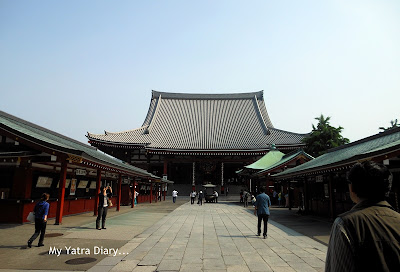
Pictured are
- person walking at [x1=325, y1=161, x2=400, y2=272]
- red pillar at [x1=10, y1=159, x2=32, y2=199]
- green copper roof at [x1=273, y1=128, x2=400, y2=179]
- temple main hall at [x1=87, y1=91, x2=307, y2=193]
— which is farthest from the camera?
temple main hall at [x1=87, y1=91, x2=307, y2=193]

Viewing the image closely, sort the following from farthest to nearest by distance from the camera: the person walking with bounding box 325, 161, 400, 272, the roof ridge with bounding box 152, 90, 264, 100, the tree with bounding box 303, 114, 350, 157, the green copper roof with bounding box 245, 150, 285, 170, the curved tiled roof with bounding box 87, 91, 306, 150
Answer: the roof ridge with bounding box 152, 90, 264, 100
the curved tiled roof with bounding box 87, 91, 306, 150
the tree with bounding box 303, 114, 350, 157
the green copper roof with bounding box 245, 150, 285, 170
the person walking with bounding box 325, 161, 400, 272

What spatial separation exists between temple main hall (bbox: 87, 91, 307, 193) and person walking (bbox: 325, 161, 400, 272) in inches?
1394

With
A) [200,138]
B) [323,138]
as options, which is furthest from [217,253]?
[200,138]

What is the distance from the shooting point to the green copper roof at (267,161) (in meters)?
30.1

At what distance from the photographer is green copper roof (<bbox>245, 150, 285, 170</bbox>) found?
98.6 ft

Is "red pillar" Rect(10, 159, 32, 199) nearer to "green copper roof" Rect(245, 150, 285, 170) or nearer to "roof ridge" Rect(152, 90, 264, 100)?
"green copper roof" Rect(245, 150, 285, 170)

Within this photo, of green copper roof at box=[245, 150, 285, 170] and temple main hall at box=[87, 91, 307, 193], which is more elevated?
temple main hall at box=[87, 91, 307, 193]

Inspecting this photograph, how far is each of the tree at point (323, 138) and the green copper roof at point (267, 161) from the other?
16.2 ft

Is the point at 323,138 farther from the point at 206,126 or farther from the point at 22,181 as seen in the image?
the point at 22,181

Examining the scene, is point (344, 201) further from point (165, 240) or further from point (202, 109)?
A: point (202, 109)

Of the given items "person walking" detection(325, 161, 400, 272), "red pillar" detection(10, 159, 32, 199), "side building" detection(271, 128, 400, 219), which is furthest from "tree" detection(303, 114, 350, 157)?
"person walking" detection(325, 161, 400, 272)

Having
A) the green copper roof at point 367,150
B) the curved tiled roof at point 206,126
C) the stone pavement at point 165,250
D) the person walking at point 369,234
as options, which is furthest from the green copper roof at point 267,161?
the person walking at point 369,234

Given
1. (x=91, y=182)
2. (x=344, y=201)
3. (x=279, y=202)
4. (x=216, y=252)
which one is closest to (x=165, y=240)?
(x=216, y=252)

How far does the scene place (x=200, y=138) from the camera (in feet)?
141
